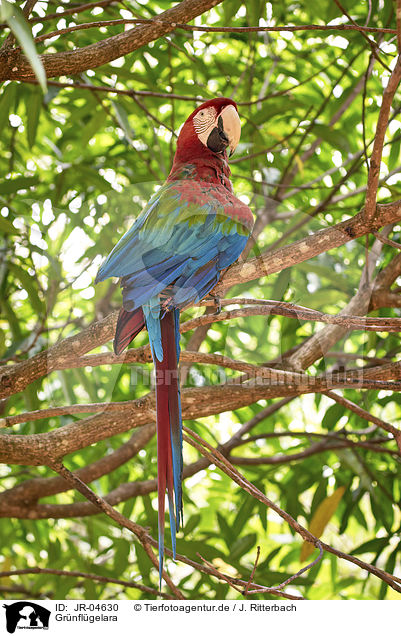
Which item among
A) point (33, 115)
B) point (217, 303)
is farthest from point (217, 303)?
point (33, 115)

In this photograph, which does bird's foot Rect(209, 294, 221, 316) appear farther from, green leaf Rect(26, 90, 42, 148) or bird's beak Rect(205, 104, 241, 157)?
green leaf Rect(26, 90, 42, 148)

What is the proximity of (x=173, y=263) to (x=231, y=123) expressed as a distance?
0.79 ft

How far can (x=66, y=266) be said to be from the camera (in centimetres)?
88

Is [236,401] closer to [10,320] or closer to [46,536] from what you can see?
[10,320]

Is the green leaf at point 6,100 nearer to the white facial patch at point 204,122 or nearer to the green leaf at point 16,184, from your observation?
the green leaf at point 16,184

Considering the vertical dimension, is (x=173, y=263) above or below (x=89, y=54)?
below

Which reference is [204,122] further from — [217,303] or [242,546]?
[242,546]

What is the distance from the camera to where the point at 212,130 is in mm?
838

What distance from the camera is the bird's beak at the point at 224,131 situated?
0.83 meters

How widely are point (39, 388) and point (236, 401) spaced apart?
0.31 meters
